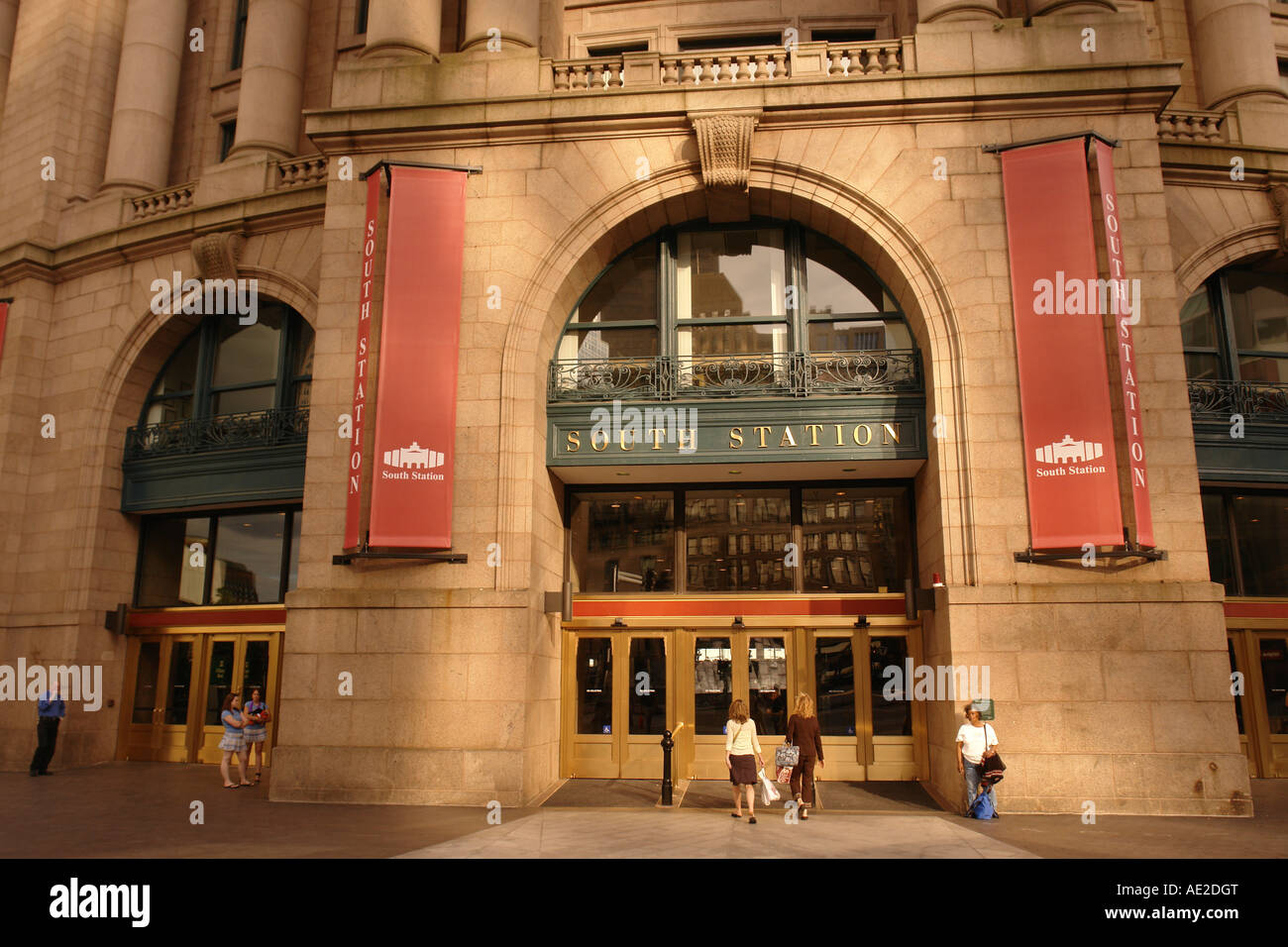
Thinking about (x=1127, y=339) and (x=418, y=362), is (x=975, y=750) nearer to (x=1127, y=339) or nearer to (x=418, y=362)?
(x=1127, y=339)

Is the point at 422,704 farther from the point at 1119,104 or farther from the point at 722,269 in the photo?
the point at 1119,104

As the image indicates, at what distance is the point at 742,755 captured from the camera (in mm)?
12023

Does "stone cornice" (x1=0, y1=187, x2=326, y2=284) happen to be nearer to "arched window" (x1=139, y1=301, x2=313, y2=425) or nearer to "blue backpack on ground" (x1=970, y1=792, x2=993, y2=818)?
"arched window" (x1=139, y1=301, x2=313, y2=425)

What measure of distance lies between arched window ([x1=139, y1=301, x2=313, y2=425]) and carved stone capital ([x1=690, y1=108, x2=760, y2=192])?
29.9 ft

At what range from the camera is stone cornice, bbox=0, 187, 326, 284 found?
17.8 m

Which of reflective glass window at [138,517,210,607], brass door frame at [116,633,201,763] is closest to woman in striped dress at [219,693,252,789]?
brass door frame at [116,633,201,763]

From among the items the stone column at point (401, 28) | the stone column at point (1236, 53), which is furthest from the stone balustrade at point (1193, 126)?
the stone column at point (401, 28)

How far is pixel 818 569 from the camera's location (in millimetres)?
16000

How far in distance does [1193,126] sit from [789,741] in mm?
13825

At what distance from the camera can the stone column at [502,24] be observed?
15812 millimetres

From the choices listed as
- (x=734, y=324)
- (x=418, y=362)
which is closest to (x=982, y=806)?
(x=734, y=324)

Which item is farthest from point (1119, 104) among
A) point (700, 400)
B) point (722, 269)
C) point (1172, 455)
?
point (700, 400)

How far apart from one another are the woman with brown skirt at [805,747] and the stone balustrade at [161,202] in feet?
55.3

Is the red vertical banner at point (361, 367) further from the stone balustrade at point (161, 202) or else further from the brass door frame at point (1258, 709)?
the brass door frame at point (1258, 709)
